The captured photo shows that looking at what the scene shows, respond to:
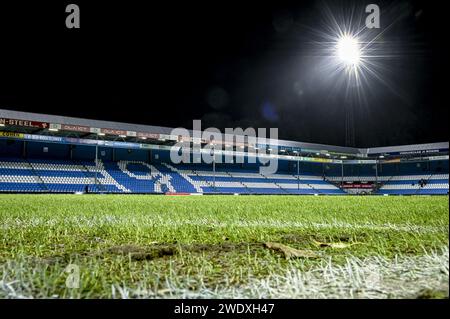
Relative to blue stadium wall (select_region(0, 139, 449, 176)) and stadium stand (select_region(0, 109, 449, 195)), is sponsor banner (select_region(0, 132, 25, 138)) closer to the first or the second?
stadium stand (select_region(0, 109, 449, 195))

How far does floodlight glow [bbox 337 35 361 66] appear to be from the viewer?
4578cm

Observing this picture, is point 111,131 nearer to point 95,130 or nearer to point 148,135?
point 95,130

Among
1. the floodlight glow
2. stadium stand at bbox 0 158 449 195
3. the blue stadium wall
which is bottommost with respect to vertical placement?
stadium stand at bbox 0 158 449 195

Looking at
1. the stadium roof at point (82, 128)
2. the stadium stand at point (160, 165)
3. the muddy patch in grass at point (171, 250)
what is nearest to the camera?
the muddy patch in grass at point (171, 250)

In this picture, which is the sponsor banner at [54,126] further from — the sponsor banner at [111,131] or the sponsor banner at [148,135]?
the sponsor banner at [148,135]

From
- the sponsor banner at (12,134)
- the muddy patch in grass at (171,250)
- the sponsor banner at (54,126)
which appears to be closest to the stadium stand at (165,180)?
the sponsor banner at (12,134)

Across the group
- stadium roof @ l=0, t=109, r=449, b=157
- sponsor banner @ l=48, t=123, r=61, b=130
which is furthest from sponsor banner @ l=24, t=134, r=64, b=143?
sponsor banner @ l=48, t=123, r=61, b=130

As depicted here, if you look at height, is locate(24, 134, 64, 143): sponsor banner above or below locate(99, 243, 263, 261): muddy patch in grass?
above

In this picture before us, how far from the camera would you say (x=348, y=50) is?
1827 inches

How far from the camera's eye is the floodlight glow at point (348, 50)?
1802 inches

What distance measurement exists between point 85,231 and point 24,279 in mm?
2447

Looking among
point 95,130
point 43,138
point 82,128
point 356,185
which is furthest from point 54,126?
point 356,185

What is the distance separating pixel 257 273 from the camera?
1830mm

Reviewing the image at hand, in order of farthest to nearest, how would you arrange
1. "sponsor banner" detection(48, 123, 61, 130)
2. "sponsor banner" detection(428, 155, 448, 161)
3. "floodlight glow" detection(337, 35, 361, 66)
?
"floodlight glow" detection(337, 35, 361, 66), "sponsor banner" detection(428, 155, 448, 161), "sponsor banner" detection(48, 123, 61, 130)
